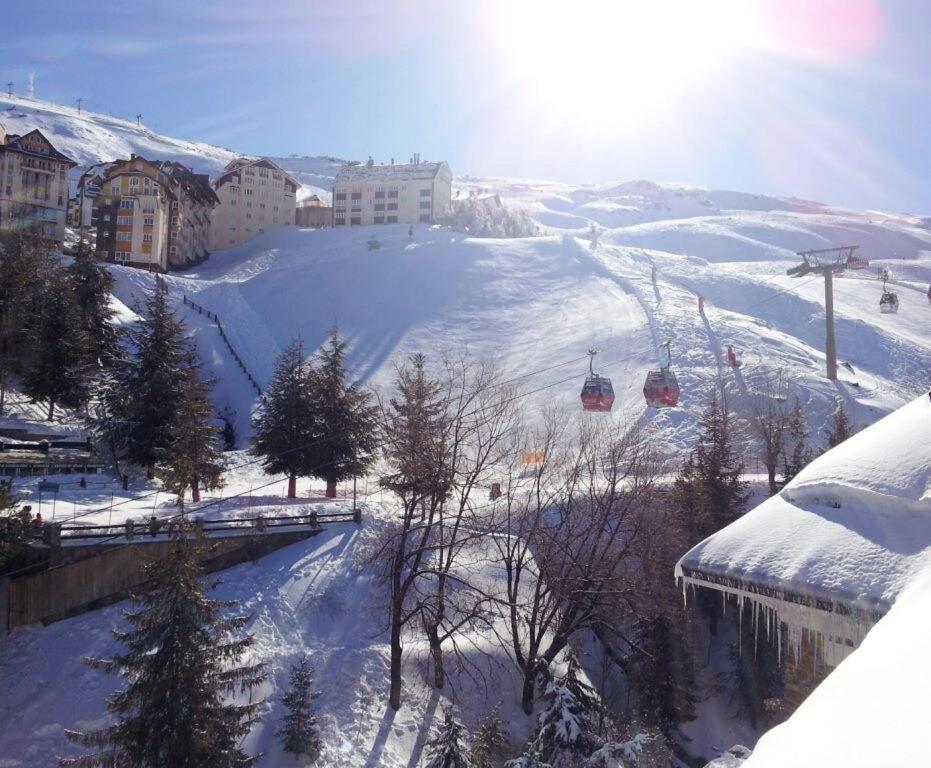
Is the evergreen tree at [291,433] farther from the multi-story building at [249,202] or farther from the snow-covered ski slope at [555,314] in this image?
the multi-story building at [249,202]

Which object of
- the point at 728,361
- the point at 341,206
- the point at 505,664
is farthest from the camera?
the point at 341,206

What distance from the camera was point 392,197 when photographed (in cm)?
9612

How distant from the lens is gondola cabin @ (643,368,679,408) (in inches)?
1130

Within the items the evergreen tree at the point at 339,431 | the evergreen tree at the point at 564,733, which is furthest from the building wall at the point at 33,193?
the evergreen tree at the point at 564,733

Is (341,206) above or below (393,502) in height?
above

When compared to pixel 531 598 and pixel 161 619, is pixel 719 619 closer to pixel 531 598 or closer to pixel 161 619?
pixel 531 598

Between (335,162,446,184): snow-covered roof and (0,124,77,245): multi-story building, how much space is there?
37597 mm

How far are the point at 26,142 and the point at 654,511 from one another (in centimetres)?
6304

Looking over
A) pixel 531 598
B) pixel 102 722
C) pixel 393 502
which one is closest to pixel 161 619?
pixel 102 722

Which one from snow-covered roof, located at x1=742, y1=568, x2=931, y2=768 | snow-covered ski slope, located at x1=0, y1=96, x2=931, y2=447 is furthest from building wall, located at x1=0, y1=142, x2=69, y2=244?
snow-covered roof, located at x1=742, y1=568, x2=931, y2=768

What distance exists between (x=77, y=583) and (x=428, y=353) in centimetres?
3619

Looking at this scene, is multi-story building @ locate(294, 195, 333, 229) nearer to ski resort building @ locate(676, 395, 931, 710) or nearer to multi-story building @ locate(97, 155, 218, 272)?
multi-story building @ locate(97, 155, 218, 272)

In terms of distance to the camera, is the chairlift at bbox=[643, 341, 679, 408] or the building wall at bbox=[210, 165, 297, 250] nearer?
the chairlift at bbox=[643, 341, 679, 408]

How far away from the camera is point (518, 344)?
2213 inches
